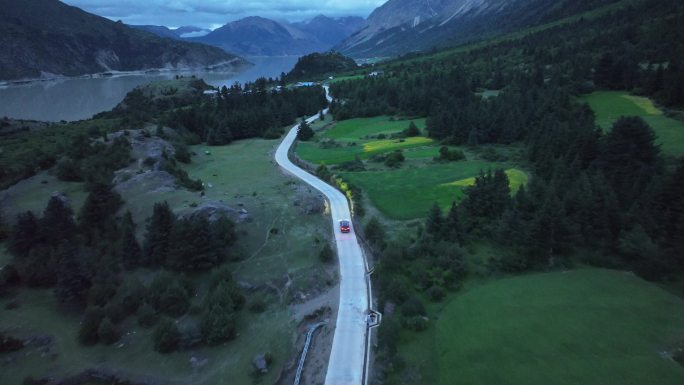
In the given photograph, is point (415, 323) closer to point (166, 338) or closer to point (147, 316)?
point (166, 338)

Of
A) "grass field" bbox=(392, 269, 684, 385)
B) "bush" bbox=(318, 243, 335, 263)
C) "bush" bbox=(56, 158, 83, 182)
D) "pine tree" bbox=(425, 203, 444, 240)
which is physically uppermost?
"bush" bbox=(56, 158, 83, 182)

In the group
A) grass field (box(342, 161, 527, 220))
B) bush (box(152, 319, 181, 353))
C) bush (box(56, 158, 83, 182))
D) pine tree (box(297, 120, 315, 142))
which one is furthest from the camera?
pine tree (box(297, 120, 315, 142))

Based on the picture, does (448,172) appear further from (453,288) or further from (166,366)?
(166,366)

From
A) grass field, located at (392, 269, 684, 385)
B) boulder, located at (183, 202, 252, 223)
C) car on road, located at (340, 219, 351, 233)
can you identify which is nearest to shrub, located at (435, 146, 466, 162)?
car on road, located at (340, 219, 351, 233)

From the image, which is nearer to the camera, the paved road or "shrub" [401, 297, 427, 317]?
the paved road

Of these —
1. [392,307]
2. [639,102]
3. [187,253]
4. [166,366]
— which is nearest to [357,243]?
[392,307]

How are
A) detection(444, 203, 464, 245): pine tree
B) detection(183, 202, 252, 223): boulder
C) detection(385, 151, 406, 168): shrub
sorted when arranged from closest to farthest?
detection(444, 203, 464, 245): pine tree < detection(183, 202, 252, 223): boulder < detection(385, 151, 406, 168): shrub

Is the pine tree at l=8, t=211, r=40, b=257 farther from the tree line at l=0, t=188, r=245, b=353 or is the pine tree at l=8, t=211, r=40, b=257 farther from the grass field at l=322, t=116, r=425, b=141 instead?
the grass field at l=322, t=116, r=425, b=141

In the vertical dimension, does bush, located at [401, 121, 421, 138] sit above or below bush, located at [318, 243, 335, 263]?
above
